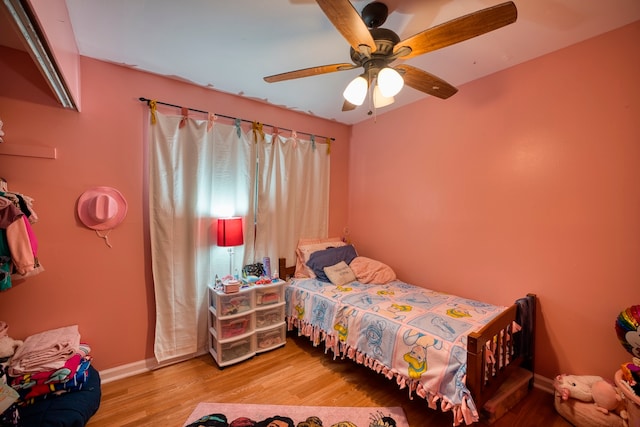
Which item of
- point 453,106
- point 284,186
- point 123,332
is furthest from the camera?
point 284,186

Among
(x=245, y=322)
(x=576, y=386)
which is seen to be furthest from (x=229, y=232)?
(x=576, y=386)

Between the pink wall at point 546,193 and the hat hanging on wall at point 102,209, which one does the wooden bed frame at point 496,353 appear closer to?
the pink wall at point 546,193

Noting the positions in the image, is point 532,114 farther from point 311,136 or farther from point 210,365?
point 210,365

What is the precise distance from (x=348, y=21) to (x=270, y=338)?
2.66m

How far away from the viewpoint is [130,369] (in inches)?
89.0

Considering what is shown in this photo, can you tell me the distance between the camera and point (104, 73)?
2.10 metres

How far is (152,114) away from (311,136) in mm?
1655

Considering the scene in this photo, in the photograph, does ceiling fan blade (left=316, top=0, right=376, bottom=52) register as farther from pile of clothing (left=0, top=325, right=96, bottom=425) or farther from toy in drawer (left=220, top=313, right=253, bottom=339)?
pile of clothing (left=0, top=325, right=96, bottom=425)

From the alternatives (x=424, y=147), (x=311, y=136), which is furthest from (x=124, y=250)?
(x=424, y=147)

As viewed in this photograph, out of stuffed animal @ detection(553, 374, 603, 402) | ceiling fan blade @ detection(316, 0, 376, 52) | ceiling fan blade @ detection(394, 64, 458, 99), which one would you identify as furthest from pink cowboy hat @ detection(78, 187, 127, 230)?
stuffed animal @ detection(553, 374, 603, 402)

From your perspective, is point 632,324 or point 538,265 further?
point 538,265

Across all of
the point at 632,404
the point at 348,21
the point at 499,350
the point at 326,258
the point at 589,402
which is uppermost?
the point at 348,21

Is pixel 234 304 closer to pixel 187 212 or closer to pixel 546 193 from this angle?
pixel 187 212

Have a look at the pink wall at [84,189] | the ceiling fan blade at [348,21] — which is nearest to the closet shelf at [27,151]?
the pink wall at [84,189]
